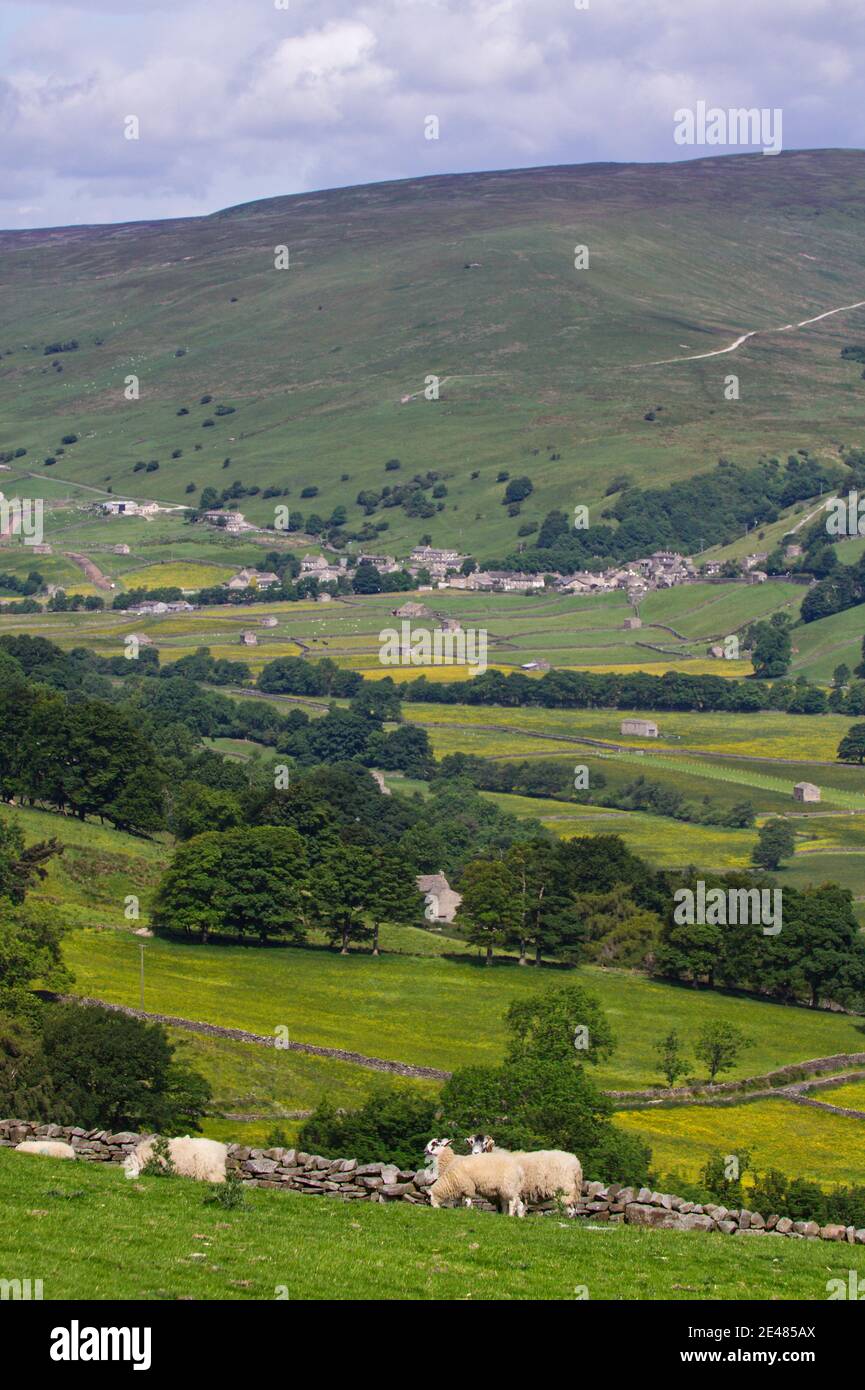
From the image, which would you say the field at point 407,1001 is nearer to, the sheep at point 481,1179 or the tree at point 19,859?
the tree at point 19,859

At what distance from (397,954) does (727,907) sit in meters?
17.8

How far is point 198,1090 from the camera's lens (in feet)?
145

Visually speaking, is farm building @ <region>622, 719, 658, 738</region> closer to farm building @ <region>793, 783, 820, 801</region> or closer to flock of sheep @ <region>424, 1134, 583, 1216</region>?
farm building @ <region>793, 783, 820, 801</region>

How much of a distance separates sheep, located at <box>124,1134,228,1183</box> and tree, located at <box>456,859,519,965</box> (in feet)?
204

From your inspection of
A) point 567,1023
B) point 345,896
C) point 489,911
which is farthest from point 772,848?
point 567,1023

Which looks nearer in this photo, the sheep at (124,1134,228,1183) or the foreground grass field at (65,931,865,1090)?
the sheep at (124,1134,228,1183)

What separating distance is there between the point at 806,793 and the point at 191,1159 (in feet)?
433

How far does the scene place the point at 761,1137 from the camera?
5906cm

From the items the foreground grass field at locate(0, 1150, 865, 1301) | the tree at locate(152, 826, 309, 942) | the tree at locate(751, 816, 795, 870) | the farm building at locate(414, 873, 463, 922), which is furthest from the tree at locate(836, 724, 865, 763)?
the foreground grass field at locate(0, 1150, 865, 1301)

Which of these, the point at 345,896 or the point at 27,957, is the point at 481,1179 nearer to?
the point at 27,957

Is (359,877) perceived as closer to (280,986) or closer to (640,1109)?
(280,986)

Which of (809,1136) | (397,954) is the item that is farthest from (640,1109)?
(397,954)

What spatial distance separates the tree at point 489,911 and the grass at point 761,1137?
2497 cm

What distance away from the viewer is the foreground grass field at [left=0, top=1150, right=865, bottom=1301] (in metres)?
18.9
